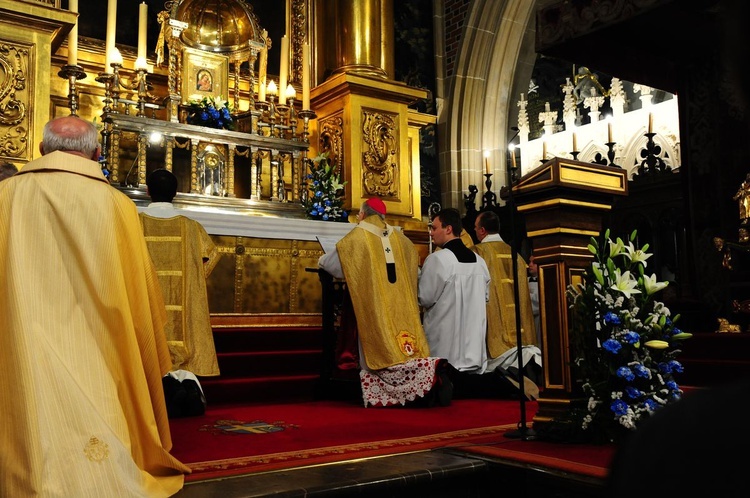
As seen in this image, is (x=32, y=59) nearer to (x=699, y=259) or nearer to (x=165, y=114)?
(x=165, y=114)

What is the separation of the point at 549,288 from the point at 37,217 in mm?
2402

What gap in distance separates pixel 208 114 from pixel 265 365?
10.2ft

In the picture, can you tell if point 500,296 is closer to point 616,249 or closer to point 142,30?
point 616,249

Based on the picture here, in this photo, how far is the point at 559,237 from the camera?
3.91 m

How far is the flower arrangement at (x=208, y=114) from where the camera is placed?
8.09 m

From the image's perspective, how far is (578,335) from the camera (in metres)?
3.77

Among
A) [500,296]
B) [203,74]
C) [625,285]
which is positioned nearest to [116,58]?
[203,74]

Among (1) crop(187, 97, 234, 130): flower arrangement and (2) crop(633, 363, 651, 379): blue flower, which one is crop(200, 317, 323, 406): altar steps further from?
(2) crop(633, 363, 651, 379): blue flower

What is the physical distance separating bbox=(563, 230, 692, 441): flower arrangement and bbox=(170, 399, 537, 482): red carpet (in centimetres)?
58

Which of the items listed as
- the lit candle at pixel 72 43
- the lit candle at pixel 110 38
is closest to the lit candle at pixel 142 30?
the lit candle at pixel 110 38

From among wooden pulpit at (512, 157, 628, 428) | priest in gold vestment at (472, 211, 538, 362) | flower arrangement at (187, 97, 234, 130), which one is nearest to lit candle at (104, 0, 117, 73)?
flower arrangement at (187, 97, 234, 130)

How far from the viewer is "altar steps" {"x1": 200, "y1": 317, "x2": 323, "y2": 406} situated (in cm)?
584

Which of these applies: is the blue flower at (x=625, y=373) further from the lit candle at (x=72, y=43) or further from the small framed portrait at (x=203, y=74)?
the small framed portrait at (x=203, y=74)

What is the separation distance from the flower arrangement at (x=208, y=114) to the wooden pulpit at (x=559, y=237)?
4.84 m
